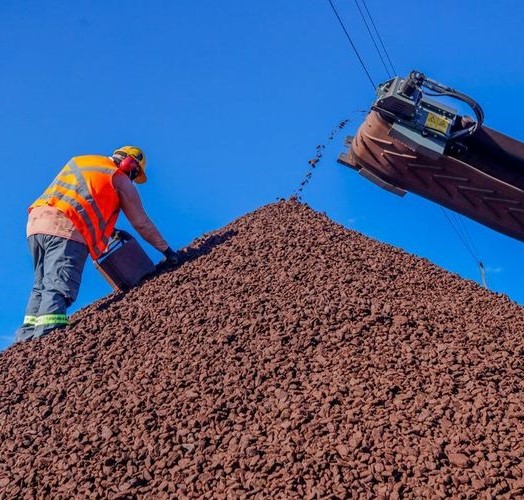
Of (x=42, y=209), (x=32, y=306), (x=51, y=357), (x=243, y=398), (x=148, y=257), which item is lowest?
(x=243, y=398)

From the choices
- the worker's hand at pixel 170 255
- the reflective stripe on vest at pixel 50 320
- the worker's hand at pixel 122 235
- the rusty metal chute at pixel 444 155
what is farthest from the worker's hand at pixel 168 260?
the rusty metal chute at pixel 444 155

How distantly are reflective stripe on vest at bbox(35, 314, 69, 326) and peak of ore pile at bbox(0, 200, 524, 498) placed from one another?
0.57 ft

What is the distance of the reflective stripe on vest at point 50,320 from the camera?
5.97 m

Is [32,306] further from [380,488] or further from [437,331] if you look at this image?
[380,488]

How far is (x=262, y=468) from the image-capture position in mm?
3633

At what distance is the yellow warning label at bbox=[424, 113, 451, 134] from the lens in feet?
11.8

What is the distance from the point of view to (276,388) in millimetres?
4391

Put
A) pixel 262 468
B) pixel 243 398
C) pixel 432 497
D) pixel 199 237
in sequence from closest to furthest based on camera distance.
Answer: pixel 432 497
pixel 262 468
pixel 243 398
pixel 199 237

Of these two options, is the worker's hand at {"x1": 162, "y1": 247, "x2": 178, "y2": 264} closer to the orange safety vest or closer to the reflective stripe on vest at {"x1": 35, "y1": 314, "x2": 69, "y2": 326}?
the orange safety vest

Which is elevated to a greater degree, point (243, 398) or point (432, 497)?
point (243, 398)

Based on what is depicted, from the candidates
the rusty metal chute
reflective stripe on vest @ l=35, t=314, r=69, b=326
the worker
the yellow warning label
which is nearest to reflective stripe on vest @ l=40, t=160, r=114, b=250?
the worker

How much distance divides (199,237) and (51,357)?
2645 millimetres

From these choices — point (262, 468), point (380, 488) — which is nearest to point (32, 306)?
point (262, 468)

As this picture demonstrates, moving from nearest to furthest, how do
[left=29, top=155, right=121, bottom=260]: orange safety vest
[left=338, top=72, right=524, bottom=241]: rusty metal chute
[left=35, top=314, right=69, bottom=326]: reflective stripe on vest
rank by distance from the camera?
[left=338, top=72, right=524, bottom=241]: rusty metal chute → [left=35, top=314, right=69, bottom=326]: reflective stripe on vest → [left=29, top=155, right=121, bottom=260]: orange safety vest
